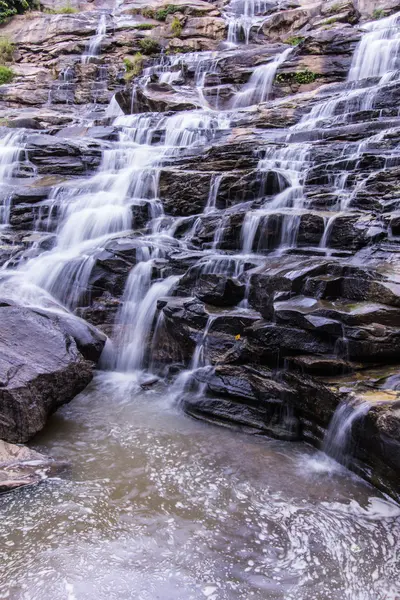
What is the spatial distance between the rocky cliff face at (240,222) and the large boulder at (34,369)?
53.9 inches

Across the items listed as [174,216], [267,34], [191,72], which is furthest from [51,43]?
[174,216]

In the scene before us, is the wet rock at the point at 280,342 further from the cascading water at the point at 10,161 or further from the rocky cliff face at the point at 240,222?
the cascading water at the point at 10,161

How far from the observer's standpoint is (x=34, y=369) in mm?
5203

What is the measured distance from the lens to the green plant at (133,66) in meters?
22.0

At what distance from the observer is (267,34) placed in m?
23.7

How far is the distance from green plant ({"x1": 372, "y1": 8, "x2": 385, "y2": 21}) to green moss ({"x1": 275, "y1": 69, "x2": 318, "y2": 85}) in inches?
245

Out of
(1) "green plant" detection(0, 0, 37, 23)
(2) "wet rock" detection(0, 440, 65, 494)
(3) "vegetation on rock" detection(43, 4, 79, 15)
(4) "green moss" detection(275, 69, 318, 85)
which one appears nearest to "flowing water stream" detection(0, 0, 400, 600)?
(2) "wet rock" detection(0, 440, 65, 494)

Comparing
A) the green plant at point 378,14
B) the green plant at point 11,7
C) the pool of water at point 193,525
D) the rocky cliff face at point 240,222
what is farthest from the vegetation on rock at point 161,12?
the pool of water at point 193,525

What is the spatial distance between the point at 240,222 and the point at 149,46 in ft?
67.1

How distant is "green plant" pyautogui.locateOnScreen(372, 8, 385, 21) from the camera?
20641 millimetres

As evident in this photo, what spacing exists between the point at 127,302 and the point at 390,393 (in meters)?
4.78

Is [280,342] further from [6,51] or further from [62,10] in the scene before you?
[62,10]

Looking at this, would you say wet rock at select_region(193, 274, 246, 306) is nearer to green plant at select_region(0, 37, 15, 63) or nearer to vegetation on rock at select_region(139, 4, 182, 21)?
green plant at select_region(0, 37, 15, 63)

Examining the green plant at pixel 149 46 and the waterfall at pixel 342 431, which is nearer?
→ the waterfall at pixel 342 431
